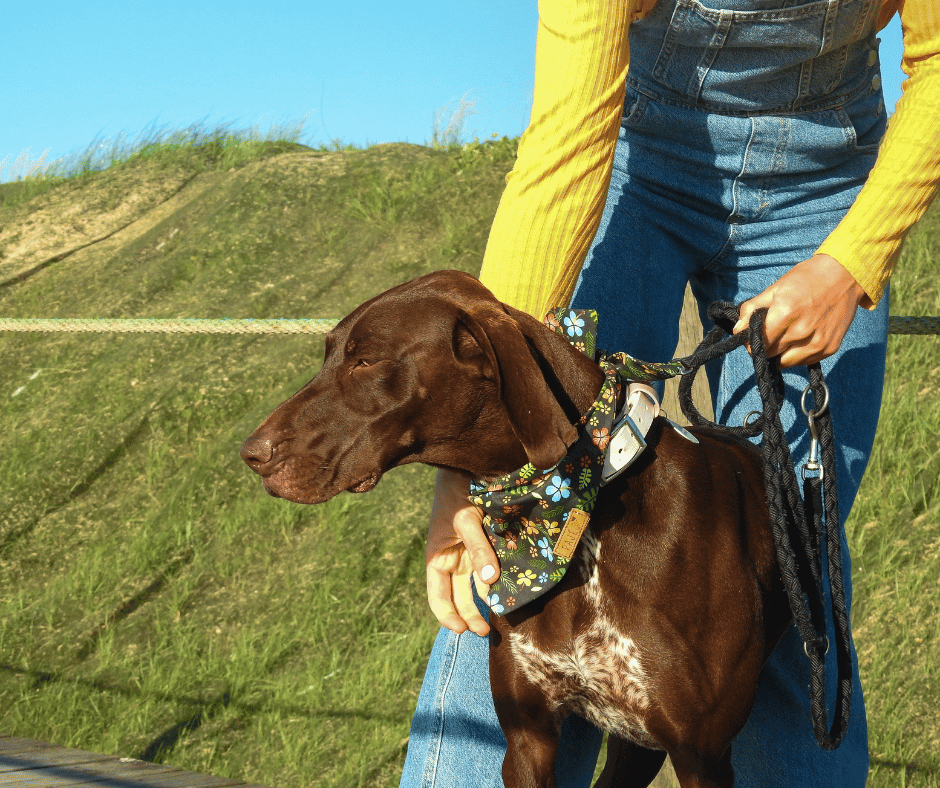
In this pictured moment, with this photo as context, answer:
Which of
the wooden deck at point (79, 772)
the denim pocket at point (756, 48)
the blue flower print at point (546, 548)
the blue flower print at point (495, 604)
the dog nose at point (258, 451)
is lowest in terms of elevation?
the wooden deck at point (79, 772)

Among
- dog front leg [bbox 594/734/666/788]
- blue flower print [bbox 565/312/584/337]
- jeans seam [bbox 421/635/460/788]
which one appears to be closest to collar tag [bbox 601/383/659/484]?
blue flower print [bbox 565/312/584/337]

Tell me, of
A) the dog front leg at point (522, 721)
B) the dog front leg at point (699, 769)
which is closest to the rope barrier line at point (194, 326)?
the dog front leg at point (522, 721)

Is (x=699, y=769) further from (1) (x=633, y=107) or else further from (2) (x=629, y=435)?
(1) (x=633, y=107)

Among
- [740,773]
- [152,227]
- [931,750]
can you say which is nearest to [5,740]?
[740,773]

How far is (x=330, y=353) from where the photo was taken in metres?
1.49

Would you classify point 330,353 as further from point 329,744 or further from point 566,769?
point 329,744

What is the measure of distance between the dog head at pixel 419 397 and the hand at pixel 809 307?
325 millimetres

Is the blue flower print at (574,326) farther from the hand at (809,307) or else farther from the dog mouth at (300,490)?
the dog mouth at (300,490)


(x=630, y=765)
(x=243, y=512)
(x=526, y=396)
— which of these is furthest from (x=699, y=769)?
(x=243, y=512)

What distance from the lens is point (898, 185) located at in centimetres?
153

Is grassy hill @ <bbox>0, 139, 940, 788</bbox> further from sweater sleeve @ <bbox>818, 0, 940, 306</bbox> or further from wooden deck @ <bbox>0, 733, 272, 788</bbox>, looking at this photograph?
sweater sleeve @ <bbox>818, 0, 940, 306</bbox>

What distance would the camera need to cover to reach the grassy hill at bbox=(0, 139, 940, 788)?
343 centimetres

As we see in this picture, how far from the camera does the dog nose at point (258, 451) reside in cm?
139

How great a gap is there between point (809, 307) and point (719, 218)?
40 centimetres
